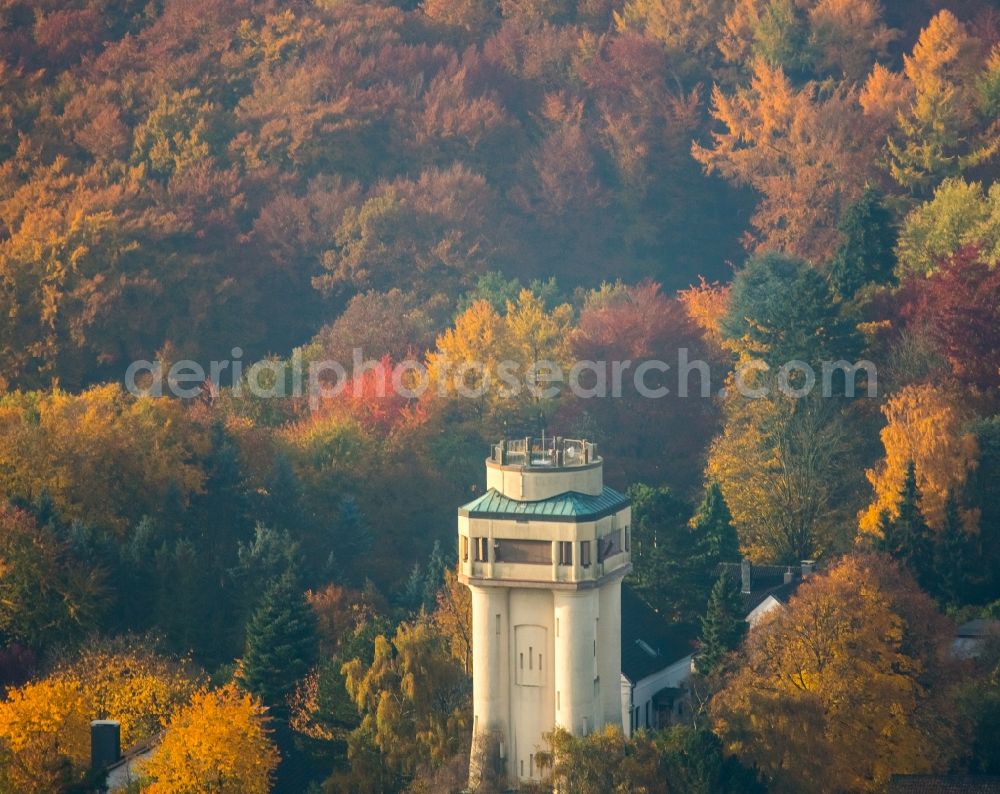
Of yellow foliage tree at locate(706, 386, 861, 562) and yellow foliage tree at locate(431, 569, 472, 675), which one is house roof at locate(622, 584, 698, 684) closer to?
yellow foliage tree at locate(431, 569, 472, 675)

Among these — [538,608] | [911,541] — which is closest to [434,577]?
[911,541]

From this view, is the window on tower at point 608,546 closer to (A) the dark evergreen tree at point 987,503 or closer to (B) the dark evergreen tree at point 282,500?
(A) the dark evergreen tree at point 987,503

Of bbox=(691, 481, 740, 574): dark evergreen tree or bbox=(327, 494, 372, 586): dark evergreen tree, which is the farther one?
bbox=(327, 494, 372, 586): dark evergreen tree

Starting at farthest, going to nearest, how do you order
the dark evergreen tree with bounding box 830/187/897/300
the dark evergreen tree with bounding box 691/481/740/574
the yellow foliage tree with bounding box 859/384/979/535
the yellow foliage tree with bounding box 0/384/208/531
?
the dark evergreen tree with bounding box 830/187/897/300, the yellow foliage tree with bounding box 859/384/979/535, the yellow foliage tree with bounding box 0/384/208/531, the dark evergreen tree with bounding box 691/481/740/574

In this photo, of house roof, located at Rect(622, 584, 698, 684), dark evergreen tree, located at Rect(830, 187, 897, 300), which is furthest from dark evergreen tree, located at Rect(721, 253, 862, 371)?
house roof, located at Rect(622, 584, 698, 684)

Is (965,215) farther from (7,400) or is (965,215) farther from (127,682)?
(127,682)

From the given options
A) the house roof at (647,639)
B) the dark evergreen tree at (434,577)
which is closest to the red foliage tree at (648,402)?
the dark evergreen tree at (434,577)
